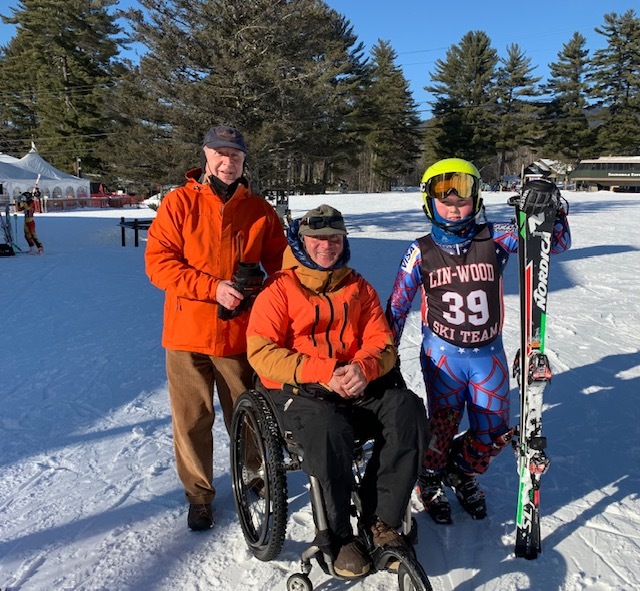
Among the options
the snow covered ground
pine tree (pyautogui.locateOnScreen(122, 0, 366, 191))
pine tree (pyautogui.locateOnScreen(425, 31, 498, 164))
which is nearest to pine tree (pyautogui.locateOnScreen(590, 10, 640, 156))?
pine tree (pyautogui.locateOnScreen(425, 31, 498, 164))

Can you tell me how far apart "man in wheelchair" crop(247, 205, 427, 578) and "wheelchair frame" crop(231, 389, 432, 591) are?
0.13 feet

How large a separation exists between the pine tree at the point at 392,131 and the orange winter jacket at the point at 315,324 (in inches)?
1856

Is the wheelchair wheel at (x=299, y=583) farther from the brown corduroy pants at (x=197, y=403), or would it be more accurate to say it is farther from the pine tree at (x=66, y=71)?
the pine tree at (x=66, y=71)

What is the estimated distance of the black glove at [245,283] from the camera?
2418 millimetres

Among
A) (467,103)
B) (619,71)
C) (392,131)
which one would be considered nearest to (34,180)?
(392,131)

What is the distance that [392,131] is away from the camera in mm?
49875

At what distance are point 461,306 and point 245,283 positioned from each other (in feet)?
3.43

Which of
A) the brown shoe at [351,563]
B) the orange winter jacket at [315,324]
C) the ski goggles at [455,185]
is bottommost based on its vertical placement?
the brown shoe at [351,563]

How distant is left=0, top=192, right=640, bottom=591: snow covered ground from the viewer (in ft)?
7.77

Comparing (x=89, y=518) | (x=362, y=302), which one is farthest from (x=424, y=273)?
(x=89, y=518)

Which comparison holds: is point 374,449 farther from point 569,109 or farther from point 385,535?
point 569,109

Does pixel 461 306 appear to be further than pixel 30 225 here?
No

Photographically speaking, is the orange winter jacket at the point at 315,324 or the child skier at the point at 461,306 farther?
the child skier at the point at 461,306

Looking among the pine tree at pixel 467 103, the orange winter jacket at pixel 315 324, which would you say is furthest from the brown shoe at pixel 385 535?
the pine tree at pixel 467 103
